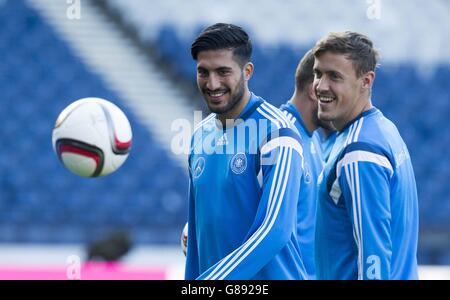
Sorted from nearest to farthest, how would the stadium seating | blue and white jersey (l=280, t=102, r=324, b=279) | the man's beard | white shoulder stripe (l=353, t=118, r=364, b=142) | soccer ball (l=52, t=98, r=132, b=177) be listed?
white shoulder stripe (l=353, t=118, r=364, b=142)
the man's beard
blue and white jersey (l=280, t=102, r=324, b=279)
soccer ball (l=52, t=98, r=132, b=177)
the stadium seating

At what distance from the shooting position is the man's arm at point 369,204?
12.2 ft

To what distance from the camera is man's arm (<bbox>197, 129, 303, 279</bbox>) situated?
3.81 meters

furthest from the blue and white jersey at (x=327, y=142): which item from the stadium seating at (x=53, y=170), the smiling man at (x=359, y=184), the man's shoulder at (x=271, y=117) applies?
the stadium seating at (x=53, y=170)

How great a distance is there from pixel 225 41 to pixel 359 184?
886mm

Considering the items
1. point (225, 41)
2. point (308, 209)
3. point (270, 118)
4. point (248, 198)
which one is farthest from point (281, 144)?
point (308, 209)

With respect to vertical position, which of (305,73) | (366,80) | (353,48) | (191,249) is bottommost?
(191,249)

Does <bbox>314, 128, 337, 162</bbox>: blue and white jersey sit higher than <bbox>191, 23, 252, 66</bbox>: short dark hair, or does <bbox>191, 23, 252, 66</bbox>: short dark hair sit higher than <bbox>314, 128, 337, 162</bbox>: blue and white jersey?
<bbox>314, 128, 337, 162</bbox>: blue and white jersey

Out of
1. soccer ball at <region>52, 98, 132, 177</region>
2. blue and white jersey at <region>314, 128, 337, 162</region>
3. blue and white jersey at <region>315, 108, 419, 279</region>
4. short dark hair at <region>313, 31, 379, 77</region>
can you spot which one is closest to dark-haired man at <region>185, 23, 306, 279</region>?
blue and white jersey at <region>315, 108, 419, 279</region>

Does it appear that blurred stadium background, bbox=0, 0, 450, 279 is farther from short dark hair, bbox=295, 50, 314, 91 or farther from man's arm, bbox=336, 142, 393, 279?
man's arm, bbox=336, 142, 393, 279

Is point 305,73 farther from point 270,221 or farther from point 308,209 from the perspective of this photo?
point 270,221

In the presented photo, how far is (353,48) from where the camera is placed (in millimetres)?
4141
